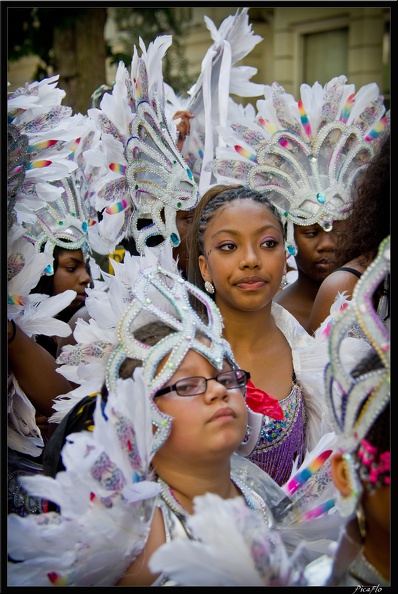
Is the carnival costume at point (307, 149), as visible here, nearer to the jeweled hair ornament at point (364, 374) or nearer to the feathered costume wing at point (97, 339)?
the feathered costume wing at point (97, 339)

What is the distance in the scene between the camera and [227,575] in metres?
1.37

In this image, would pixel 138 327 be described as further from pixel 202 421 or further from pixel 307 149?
pixel 307 149

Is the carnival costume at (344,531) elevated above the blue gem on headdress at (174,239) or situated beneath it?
situated beneath

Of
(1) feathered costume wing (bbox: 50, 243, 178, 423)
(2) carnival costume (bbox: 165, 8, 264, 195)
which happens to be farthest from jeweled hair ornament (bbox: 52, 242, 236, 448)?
(2) carnival costume (bbox: 165, 8, 264, 195)

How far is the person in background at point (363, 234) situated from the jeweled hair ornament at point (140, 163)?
0.68m

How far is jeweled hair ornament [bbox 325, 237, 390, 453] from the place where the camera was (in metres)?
1.38

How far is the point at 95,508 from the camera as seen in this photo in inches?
62.1

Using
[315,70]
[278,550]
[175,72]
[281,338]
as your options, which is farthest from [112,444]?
[175,72]

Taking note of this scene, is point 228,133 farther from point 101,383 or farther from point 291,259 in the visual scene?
point 101,383

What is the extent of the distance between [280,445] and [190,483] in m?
0.66

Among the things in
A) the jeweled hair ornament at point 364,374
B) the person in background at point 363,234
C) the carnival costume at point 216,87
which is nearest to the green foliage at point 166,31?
the carnival costume at point 216,87

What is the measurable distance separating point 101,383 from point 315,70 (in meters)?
9.00

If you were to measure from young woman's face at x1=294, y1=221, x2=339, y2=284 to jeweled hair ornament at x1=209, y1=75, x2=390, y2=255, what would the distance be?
0.05 metres

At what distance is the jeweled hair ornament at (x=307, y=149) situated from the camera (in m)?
3.24
